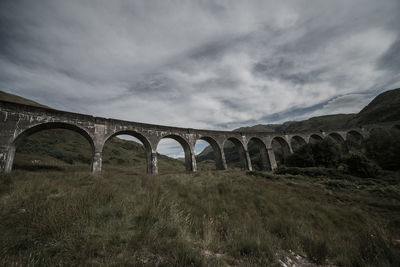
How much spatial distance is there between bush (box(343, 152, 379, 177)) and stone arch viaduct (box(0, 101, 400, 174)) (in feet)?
31.8

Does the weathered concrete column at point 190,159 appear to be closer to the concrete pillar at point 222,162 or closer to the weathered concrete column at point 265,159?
the concrete pillar at point 222,162

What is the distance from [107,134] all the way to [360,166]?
24.9 metres

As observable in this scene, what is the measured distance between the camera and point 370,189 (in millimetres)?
10336

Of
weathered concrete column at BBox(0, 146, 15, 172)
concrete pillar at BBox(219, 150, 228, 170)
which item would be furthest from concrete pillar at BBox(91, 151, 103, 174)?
concrete pillar at BBox(219, 150, 228, 170)

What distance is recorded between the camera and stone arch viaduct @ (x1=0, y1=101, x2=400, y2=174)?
10.4m

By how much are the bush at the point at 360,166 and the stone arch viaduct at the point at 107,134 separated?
9.69m

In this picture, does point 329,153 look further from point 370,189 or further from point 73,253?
point 73,253

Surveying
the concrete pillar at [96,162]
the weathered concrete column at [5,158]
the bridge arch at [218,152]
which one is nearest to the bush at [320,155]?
the bridge arch at [218,152]

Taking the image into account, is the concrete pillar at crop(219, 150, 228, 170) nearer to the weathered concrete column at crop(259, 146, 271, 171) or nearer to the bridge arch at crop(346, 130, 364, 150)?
the weathered concrete column at crop(259, 146, 271, 171)

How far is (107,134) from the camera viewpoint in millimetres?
14070

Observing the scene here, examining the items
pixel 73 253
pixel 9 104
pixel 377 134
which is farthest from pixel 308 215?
pixel 377 134

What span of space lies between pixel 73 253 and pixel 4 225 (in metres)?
2.20

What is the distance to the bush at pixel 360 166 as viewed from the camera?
47.4ft

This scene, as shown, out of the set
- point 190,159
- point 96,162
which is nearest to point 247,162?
point 190,159
